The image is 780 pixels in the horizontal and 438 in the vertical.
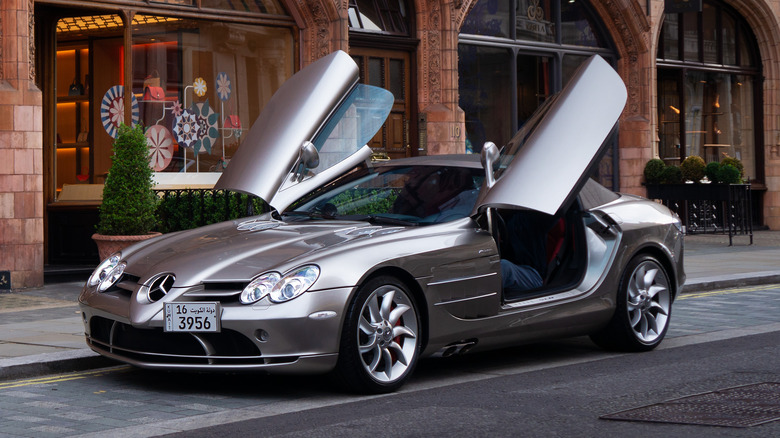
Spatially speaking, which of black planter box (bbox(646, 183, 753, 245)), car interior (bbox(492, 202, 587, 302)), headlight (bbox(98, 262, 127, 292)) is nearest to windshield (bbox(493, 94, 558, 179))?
car interior (bbox(492, 202, 587, 302))

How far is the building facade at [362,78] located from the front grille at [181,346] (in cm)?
630

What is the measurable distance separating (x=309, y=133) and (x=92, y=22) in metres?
7.13

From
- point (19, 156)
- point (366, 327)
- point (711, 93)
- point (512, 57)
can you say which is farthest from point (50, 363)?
point (711, 93)

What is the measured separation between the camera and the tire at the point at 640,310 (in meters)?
7.72

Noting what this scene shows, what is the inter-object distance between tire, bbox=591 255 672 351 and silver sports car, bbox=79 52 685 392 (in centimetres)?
1

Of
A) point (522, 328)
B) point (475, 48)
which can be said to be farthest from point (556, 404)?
point (475, 48)

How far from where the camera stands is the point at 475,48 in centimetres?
1878

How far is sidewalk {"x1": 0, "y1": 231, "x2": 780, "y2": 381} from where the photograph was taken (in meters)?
7.17

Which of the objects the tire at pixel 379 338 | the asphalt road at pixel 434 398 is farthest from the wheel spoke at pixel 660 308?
the tire at pixel 379 338

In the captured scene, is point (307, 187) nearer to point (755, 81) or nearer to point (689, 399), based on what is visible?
point (689, 399)

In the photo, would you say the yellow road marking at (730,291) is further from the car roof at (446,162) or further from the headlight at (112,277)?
the headlight at (112,277)

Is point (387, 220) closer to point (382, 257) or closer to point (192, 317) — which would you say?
point (382, 257)

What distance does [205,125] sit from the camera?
1481 cm

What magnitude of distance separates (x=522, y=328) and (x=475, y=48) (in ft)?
40.3
